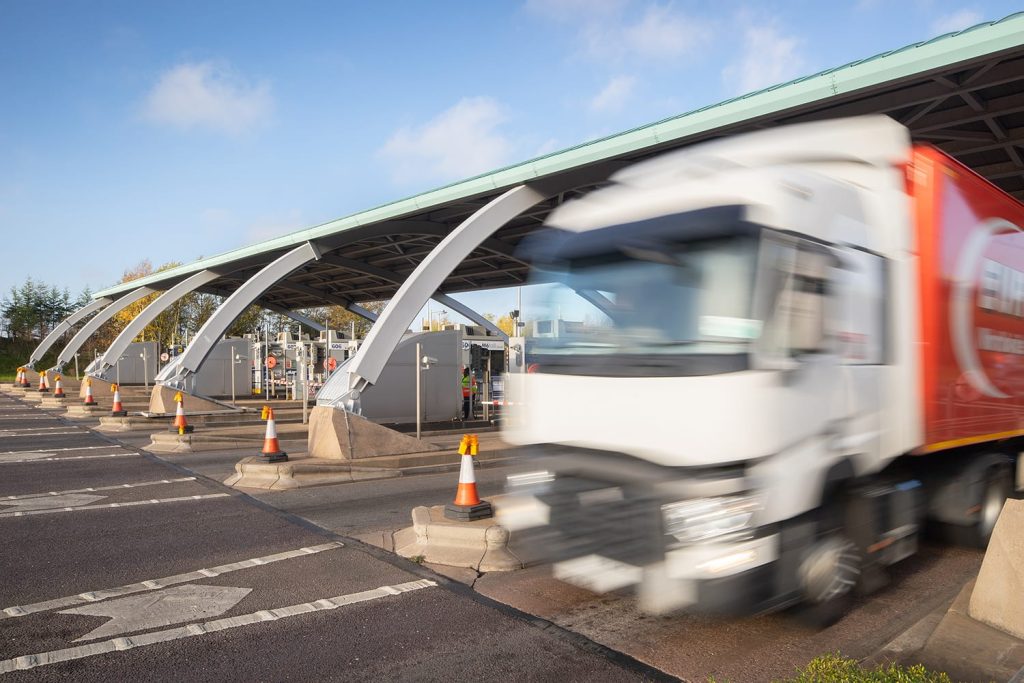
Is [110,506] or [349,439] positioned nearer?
[110,506]

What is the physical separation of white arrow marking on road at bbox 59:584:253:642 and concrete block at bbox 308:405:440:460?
239 inches

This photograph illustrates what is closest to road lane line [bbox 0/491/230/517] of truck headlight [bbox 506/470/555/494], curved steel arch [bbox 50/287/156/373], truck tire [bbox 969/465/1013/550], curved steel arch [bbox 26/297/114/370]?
truck headlight [bbox 506/470/555/494]

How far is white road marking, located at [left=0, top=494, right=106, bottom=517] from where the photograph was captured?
8.60m

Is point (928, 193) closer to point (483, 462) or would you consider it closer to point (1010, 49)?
point (1010, 49)

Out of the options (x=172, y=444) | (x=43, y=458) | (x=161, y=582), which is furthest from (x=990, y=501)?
(x=43, y=458)

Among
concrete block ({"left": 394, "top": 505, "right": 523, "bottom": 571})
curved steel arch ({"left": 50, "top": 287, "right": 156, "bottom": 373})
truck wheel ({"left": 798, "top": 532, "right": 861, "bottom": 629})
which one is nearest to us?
truck wheel ({"left": 798, "top": 532, "right": 861, "bottom": 629})

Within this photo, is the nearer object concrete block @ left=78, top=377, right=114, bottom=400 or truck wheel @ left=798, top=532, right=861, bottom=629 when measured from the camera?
truck wheel @ left=798, top=532, right=861, bottom=629

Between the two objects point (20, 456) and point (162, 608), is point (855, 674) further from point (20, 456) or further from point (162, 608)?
point (20, 456)

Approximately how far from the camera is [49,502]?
9.13m

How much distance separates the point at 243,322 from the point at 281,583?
181 ft

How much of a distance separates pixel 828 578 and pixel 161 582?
200 inches

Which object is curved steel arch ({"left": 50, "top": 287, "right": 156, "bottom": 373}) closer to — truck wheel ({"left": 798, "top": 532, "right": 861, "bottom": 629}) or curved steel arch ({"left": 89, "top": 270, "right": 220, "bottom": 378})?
curved steel arch ({"left": 89, "top": 270, "right": 220, "bottom": 378})

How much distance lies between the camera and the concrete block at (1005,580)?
14.0ft

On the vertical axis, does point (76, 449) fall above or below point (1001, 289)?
below
